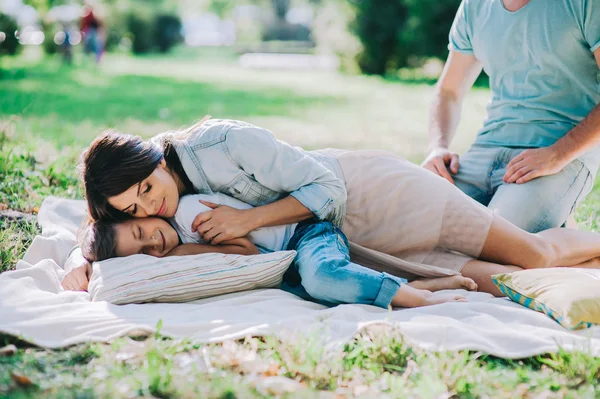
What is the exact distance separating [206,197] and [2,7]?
13726 mm

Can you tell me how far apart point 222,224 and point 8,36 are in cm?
1546

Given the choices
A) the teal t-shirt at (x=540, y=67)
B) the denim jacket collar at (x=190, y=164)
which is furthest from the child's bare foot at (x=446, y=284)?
the denim jacket collar at (x=190, y=164)

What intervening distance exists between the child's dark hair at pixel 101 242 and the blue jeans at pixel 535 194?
83.9 inches

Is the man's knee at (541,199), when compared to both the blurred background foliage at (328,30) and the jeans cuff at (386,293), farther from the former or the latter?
the blurred background foliage at (328,30)

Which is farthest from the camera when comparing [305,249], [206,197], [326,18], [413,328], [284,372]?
[326,18]

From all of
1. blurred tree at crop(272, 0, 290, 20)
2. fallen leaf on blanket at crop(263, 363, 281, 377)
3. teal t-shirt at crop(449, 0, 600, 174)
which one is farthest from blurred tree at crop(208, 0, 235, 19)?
fallen leaf on blanket at crop(263, 363, 281, 377)

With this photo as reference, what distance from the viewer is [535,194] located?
381 cm

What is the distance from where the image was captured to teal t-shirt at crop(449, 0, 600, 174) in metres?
3.89

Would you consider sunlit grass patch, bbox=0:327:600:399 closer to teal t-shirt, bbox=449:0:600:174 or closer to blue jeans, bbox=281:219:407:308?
blue jeans, bbox=281:219:407:308

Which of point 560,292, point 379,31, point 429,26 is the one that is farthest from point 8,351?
point 379,31

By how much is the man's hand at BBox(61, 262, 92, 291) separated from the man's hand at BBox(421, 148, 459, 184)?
2.17 meters

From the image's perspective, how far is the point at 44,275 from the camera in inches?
138

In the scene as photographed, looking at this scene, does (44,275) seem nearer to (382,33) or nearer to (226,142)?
(226,142)

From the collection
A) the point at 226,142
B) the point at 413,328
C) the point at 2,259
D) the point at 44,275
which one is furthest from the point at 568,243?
the point at 2,259
